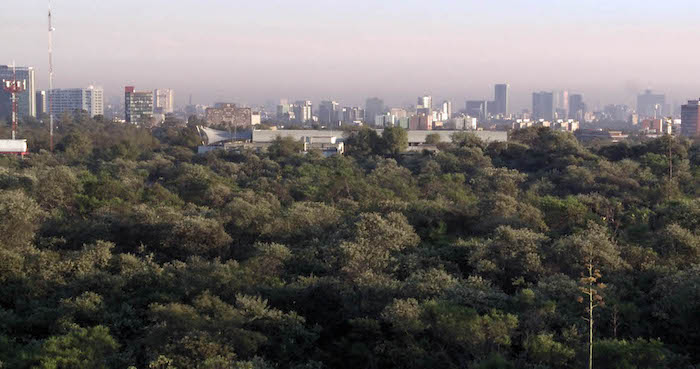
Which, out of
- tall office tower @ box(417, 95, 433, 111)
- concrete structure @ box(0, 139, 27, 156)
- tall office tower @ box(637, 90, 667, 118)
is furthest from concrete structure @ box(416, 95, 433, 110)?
concrete structure @ box(0, 139, 27, 156)

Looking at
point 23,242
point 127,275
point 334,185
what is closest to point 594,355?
point 127,275

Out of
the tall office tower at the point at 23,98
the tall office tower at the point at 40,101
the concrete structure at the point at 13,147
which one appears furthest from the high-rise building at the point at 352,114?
the concrete structure at the point at 13,147

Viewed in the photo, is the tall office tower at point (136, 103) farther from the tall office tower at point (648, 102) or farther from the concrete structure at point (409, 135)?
the tall office tower at point (648, 102)

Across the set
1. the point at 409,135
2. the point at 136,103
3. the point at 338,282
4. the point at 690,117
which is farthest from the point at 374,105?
the point at 338,282

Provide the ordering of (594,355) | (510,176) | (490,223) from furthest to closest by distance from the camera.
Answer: (510,176) → (490,223) → (594,355)

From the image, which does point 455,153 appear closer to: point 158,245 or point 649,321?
point 158,245

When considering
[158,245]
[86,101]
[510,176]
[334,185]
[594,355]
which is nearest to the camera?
[594,355]
